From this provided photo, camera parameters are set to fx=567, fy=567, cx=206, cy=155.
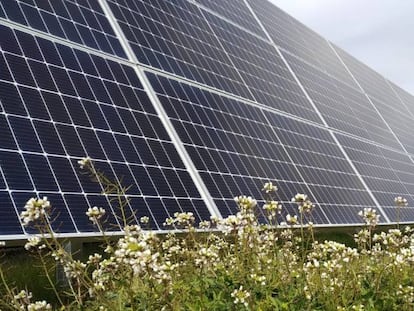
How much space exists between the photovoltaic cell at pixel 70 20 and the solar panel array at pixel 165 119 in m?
0.04

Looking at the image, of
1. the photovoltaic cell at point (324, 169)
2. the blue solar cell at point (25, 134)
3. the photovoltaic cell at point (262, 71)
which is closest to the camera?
the blue solar cell at point (25, 134)

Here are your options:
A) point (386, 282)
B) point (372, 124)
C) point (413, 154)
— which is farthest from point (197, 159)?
point (413, 154)

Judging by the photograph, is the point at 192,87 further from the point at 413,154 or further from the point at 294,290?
the point at 413,154

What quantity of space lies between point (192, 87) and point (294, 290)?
30.6ft

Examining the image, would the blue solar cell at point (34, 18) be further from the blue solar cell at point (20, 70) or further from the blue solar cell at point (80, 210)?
the blue solar cell at point (80, 210)

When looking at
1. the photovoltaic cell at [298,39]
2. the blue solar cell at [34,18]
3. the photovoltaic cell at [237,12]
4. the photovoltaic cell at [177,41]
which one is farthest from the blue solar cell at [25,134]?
the photovoltaic cell at [298,39]

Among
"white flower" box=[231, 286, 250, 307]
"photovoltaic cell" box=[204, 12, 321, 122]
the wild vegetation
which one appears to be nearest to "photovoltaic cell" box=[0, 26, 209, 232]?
the wild vegetation

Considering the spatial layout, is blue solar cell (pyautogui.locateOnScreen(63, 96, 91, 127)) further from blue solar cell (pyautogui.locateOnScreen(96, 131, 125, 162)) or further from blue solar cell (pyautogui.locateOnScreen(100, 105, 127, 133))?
blue solar cell (pyautogui.locateOnScreen(100, 105, 127, 133))

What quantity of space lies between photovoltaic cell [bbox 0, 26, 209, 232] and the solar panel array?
0.9 inches

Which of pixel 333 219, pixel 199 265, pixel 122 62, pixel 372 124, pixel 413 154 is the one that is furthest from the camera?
pixel 413 154

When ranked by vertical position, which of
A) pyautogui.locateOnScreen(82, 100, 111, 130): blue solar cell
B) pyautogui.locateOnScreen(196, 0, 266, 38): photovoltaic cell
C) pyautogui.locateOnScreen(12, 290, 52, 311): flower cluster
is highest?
pyautogui.locateOnScreen(196, 0, 266, 38): photovoltaic cell

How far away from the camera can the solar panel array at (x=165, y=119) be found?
7.77m

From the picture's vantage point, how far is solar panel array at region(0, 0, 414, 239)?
25.5 feet

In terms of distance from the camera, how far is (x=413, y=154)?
2933 centimetres
